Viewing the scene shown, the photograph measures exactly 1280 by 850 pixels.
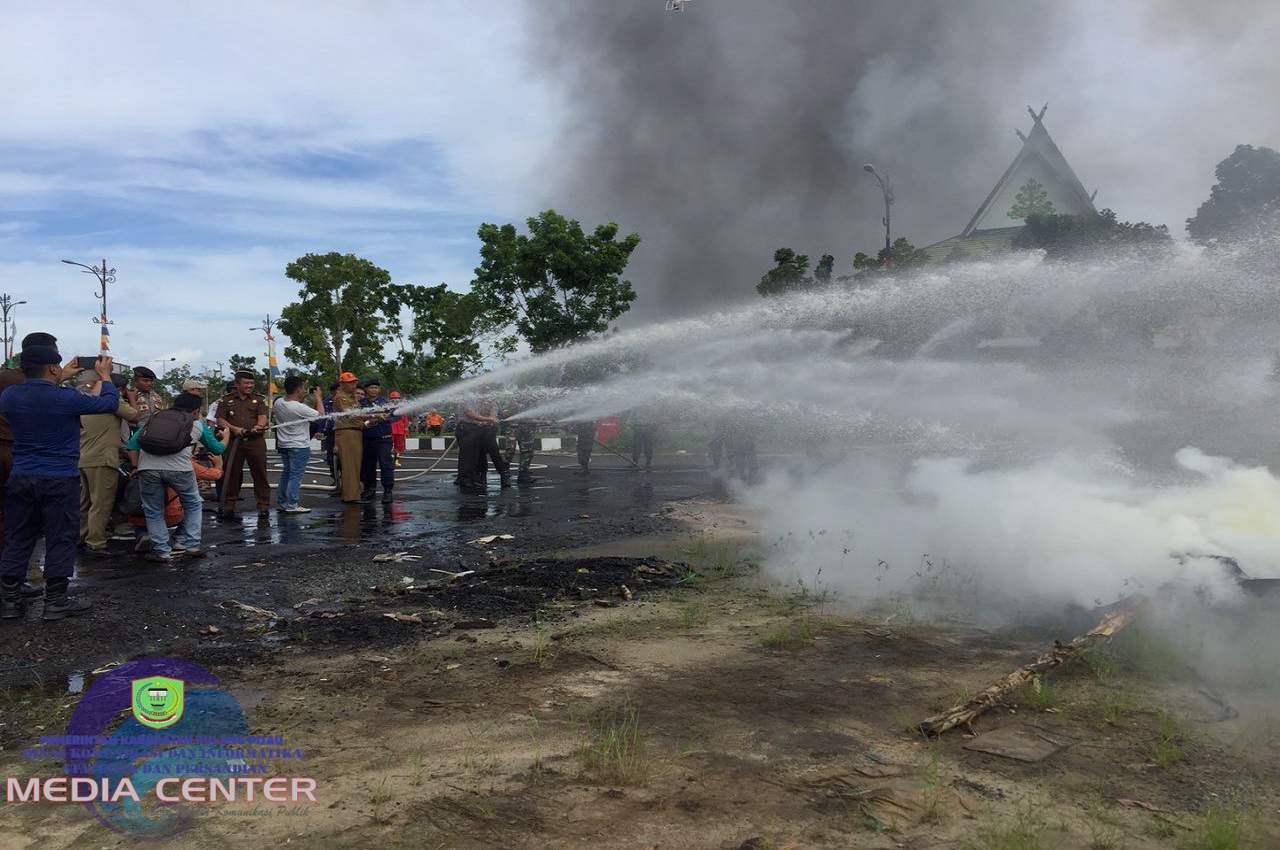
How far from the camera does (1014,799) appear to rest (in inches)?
134

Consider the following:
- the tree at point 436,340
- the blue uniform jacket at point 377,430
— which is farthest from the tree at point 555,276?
the blue uniform jacket at point 377,430

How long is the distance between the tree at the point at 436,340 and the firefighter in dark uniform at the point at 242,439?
2118 cm

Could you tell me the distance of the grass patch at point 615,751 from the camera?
3.50 m

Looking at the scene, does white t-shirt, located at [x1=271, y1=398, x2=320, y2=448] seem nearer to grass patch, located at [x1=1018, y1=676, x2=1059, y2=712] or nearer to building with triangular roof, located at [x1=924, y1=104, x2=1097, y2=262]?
grass patch, located at [x1=1018, y1=676, x2=1059, y2=712]

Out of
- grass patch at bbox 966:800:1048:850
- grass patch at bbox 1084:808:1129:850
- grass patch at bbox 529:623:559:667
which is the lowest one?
grass patch at bbox 1084:808:1129:850

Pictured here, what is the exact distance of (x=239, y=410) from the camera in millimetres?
10953

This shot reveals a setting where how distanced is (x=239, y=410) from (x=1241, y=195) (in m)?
17.4

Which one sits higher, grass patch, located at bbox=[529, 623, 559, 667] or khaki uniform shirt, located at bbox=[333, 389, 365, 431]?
khaki uniform shirt, located at bbox=[333, 389, 365, 431]

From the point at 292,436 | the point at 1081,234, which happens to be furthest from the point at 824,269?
the point at 292,436

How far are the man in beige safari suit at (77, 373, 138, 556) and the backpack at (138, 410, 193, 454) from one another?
0.86 m

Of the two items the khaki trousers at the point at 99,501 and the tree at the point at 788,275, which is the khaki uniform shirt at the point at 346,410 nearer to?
the khaki trousers at the point at 99,501

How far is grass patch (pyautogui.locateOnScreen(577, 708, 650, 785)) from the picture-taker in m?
3.50

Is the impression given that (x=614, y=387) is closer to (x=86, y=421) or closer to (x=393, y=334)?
(x=86, y=421)

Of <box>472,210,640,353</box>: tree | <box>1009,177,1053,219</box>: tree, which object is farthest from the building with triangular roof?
<box>472,210,640,353</box>: tree
